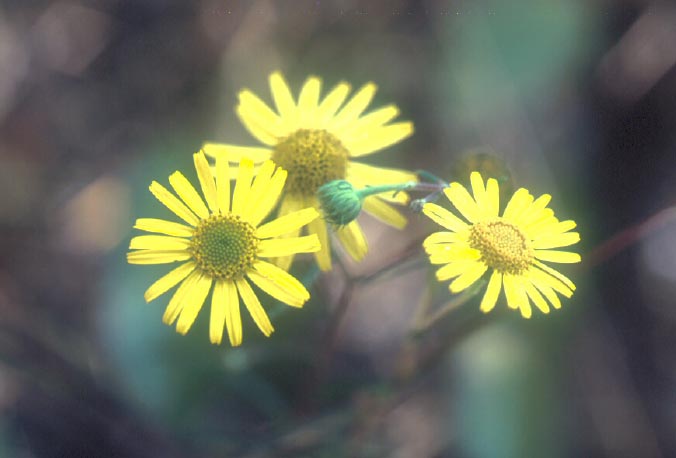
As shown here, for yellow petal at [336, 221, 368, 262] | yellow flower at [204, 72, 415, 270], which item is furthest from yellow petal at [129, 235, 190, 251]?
yellow petal at [336, 221, 368, 262]

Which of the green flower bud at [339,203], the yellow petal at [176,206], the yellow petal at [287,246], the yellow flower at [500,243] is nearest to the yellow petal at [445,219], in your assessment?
the yellow flower at [500,243]

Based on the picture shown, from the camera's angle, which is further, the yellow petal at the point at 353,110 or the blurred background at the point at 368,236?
the blurred background at the point at 368,236

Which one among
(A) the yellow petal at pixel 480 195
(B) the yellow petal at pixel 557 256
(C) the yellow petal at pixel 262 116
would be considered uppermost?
(C) the yellow petal at pixel 262 116

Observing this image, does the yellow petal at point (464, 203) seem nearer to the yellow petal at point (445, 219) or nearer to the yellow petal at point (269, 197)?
the yellow petal at point (445, 219)

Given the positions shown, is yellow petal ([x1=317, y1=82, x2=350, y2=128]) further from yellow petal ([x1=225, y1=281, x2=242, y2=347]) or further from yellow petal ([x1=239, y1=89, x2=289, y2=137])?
yellow petal ([x1=225, y1=281, x2=242, y2=347])

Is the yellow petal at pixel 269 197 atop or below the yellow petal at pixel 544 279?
atop

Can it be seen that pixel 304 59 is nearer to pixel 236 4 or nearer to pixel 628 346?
pixel 236 4

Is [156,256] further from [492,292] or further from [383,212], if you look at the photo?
[492,292]

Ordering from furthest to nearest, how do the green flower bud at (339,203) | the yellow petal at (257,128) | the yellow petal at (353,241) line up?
the yellow petal at (257,128), the yellow petal at (353,241), the green flower bud at (339,203)
